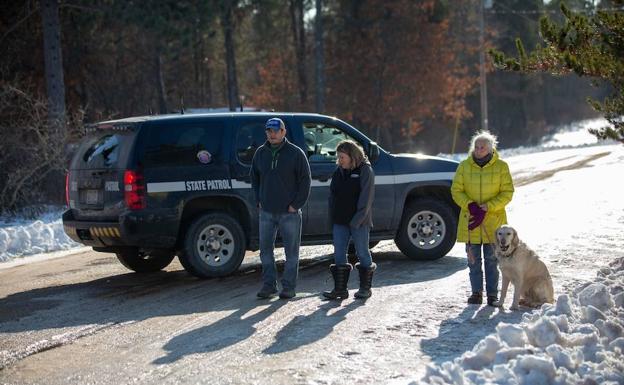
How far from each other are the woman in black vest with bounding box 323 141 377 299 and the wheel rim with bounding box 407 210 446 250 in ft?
8.53

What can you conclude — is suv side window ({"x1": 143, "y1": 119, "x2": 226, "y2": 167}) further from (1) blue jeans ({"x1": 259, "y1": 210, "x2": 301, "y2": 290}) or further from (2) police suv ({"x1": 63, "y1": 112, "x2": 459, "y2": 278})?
(1) blue jeans ({"x1": 259, "y1": 210, "x2": 301, "y2": 290})

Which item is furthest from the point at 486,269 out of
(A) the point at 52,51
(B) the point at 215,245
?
(A) the point at 52,51

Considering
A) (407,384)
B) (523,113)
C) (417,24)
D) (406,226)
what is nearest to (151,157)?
(406,226)

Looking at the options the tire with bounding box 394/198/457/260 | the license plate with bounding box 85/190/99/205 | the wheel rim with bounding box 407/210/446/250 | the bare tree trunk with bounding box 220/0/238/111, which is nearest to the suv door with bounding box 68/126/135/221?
the license plate with bounding box 85/190/99/205

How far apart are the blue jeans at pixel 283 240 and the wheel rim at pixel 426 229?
2.77 m

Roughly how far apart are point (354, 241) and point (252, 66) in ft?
148

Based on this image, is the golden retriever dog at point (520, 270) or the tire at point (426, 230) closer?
the golden retriever dog at point (520, 270)

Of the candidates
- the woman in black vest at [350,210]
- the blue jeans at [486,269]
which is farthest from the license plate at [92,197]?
the blue jeans at [486,269]

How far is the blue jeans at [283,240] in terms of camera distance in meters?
9.40

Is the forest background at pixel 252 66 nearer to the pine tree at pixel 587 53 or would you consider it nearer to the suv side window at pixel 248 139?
the suv side window at pixel 248 139

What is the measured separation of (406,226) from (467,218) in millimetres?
2996

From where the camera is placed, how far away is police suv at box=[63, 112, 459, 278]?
1030 centimetres

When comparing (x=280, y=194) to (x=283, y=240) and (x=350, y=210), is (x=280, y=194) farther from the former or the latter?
(x=350, y=210)

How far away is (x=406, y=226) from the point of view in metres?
11.8
